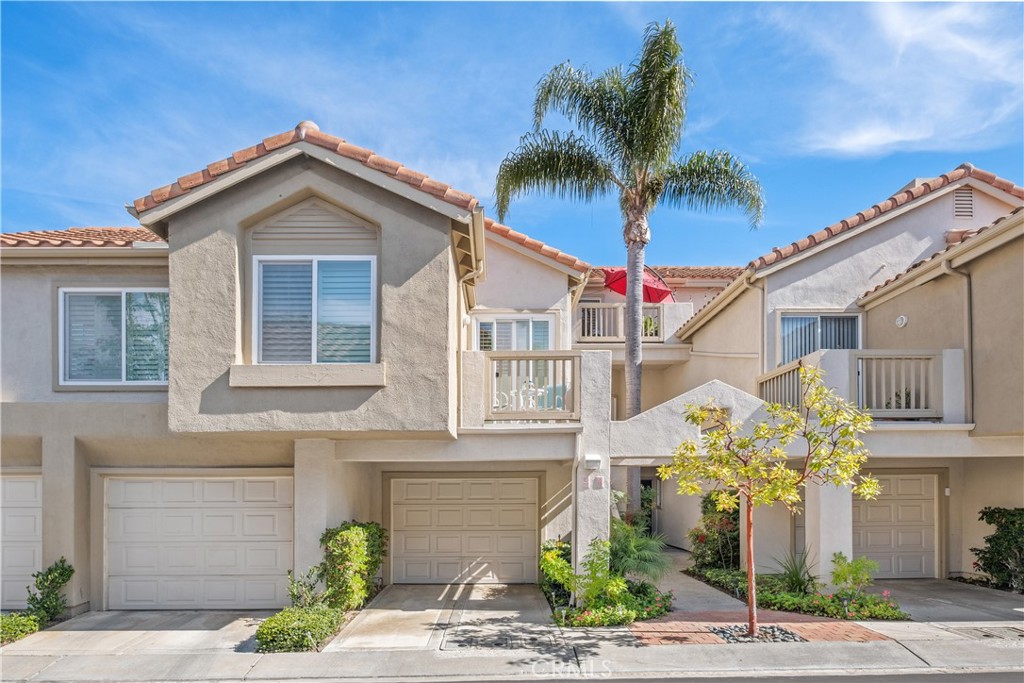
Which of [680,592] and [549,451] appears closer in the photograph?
[549,451]

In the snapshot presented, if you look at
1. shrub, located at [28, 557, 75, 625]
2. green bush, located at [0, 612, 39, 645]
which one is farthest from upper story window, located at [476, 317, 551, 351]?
green bush, located at [0, 612, 39, 645]

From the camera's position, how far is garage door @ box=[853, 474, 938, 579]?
14.6 metres

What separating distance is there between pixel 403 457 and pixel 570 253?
22.0ft

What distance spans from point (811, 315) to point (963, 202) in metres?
4.22

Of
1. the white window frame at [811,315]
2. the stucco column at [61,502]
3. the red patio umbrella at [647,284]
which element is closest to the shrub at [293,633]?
the stucco column at [61,502]

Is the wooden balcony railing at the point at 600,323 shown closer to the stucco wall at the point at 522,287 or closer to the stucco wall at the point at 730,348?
the stucco wall at the point at 730,348

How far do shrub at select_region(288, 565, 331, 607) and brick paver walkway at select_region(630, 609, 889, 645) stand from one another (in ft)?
15.7

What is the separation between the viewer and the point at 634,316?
1596 cm

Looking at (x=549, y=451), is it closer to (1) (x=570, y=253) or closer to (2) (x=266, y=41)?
(1) (x=570, y=253)

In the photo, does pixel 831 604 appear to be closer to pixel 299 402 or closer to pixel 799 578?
pixel 799 578

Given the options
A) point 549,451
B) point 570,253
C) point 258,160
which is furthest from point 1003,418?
point 258,160

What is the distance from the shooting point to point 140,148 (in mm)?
12844

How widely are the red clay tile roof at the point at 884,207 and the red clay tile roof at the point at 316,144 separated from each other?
26.2 ft

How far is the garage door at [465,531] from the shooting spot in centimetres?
1414
